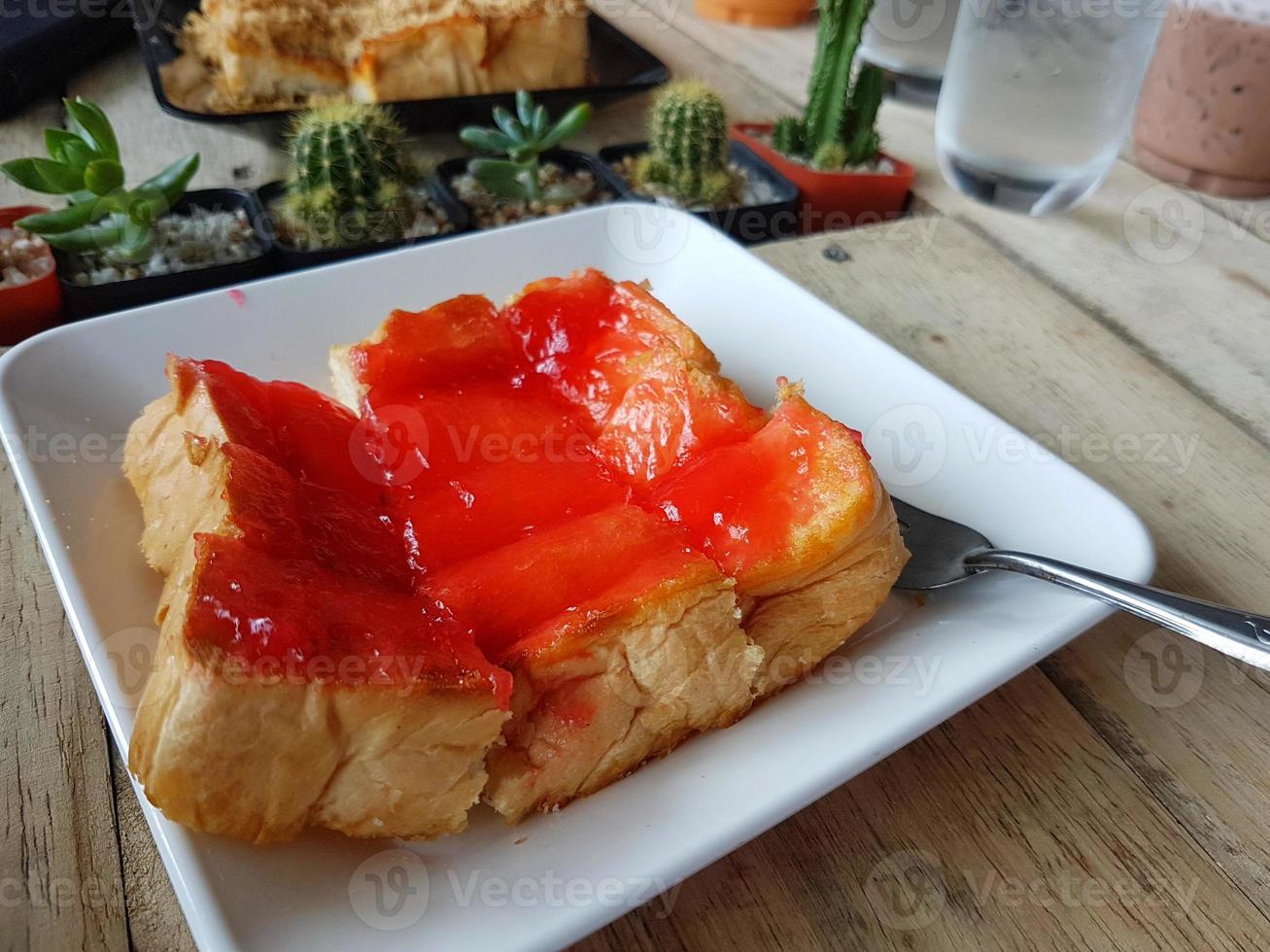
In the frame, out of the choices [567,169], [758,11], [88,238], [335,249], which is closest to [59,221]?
[88,238]

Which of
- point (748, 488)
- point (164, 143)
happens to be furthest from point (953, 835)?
point (164, 143)

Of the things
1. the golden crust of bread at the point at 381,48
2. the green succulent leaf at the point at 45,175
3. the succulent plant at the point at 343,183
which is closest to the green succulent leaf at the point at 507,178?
the succulent plant at the point at 343,183

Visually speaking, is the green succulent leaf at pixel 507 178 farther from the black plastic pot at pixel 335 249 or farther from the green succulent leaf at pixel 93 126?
the green succulent leaf at pixel 93 126

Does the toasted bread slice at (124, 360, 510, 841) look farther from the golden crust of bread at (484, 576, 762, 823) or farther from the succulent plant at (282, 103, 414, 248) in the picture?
the succulent plant at (282, 103, 414, 248)

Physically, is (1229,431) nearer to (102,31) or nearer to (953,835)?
(953,835)

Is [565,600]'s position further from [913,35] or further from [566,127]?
[913,35]

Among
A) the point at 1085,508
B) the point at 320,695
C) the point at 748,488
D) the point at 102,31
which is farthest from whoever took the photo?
the point at 102,31
